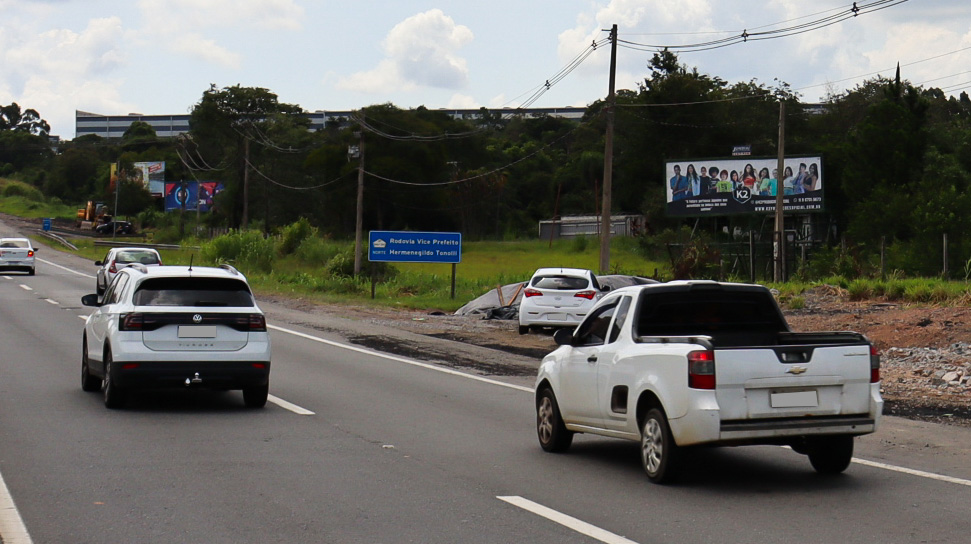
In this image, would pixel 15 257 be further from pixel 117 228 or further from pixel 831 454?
pixel 117 228

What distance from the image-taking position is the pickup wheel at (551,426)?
10.4m

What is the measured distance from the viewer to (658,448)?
28.5 feet

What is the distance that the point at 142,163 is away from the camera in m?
122

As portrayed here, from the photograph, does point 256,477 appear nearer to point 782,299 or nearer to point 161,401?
point 161,401

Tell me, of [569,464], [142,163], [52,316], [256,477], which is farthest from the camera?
[142,163]

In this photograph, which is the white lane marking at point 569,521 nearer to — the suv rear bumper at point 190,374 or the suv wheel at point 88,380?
the suv rear bumper at point 190,374

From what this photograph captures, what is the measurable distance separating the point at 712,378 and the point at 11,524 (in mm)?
4838

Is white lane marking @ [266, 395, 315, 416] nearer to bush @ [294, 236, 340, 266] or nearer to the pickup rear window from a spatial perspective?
the pickup rear window

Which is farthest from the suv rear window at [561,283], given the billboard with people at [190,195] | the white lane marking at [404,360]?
the billboard with people at [190,195]

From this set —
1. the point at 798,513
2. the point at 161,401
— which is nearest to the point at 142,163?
the point at 161,401

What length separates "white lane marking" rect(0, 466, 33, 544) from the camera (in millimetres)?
6825

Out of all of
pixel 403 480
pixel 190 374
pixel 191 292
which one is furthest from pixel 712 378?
pixel 191 292

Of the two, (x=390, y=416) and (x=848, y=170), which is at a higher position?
(x=848, y=170)

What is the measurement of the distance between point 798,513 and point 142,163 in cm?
12107
